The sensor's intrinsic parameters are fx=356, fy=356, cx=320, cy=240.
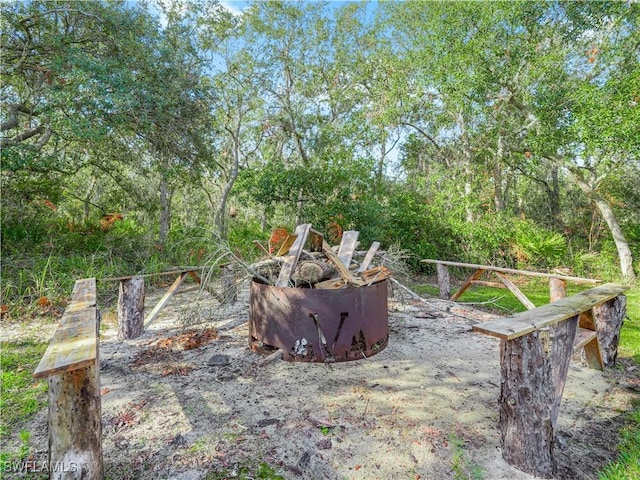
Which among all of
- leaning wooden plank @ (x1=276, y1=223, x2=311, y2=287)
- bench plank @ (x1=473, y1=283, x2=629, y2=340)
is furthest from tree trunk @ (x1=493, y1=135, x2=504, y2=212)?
leaning wooden plank @ (x1=276, y1=223, x2=311, y2=287)

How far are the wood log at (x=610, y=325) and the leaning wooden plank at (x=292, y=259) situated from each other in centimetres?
292

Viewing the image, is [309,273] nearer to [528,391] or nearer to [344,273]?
[344,273]

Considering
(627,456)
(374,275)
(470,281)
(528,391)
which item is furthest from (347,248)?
(627,456)

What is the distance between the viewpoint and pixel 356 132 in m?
11.7

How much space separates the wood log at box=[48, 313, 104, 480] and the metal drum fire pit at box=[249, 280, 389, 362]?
6.28ft

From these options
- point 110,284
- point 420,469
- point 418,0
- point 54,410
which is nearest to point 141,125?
point 110,284

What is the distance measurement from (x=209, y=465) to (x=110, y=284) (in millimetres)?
5558

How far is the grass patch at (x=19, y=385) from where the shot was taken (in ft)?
8.56

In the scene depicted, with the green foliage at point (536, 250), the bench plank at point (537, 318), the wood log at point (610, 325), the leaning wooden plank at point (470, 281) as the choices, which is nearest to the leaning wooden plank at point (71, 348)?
the bench plank at point (537, 318)

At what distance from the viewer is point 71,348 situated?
1.66m

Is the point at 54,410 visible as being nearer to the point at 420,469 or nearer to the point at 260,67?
the point at 420,469

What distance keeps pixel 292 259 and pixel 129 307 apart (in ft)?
7.10

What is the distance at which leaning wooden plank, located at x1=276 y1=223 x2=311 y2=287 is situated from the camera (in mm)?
3688

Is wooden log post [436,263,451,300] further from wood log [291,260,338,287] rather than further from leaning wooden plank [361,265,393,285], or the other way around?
wood log [291,260,338,287]
